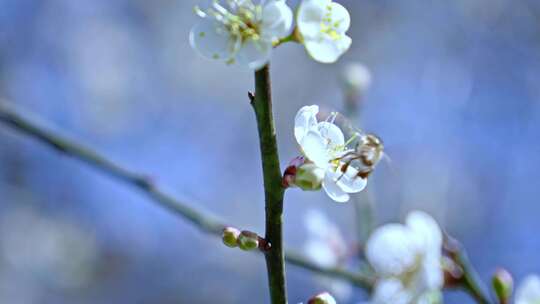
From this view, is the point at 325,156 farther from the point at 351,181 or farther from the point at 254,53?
the point at 254,53

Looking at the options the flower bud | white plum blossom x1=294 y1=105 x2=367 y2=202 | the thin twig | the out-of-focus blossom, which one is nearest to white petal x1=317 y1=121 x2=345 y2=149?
white plum blossom x1=294 y1=105 x2=367 y2=202

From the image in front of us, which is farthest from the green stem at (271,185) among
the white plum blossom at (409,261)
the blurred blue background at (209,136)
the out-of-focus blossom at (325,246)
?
the blurred blue background at (209,136)

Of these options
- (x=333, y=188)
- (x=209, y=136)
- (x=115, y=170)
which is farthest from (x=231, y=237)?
(x=209, y=136)

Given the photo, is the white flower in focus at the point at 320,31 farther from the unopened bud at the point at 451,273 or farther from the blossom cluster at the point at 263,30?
the unopened bud at the point at 451,273

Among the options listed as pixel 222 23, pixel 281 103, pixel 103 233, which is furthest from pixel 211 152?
pixel 222 23

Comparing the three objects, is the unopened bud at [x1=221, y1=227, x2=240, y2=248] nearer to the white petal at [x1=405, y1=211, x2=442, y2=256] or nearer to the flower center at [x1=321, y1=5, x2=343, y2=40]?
the flower center at [x1=321, y1=5, x2=343, y2=40]
